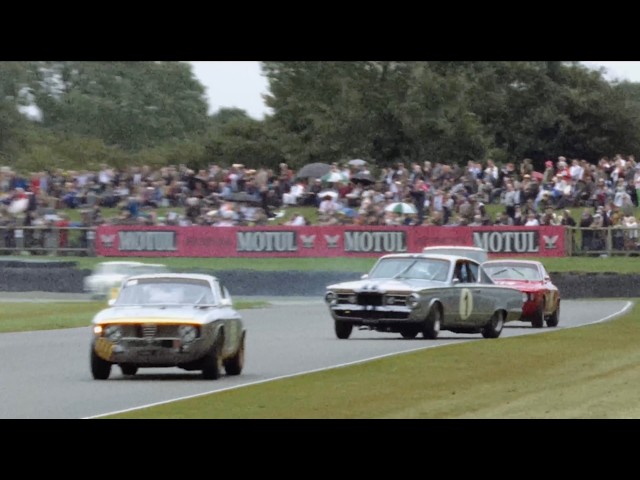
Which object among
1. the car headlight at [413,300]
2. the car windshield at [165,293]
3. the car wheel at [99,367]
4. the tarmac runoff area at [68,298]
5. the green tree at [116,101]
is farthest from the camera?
the green tree at [116,101]

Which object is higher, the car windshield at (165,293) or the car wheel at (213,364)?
the car windshield at (165,293)

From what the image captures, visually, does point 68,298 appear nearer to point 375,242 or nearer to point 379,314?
point 375,242

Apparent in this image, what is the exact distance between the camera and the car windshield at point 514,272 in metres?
29.3

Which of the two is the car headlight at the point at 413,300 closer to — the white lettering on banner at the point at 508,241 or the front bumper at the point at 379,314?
the front bumper at the point at 379,314

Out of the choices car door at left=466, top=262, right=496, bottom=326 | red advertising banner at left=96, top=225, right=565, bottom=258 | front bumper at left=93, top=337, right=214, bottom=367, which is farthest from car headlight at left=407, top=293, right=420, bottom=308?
red advertising banner at left=96, top=225, right=565, bottom=258

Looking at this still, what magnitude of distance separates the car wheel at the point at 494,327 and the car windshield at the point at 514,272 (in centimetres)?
390

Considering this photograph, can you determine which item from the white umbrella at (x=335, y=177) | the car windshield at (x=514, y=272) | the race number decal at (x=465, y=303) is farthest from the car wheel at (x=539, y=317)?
the white umbrella at (x=335, y=177)

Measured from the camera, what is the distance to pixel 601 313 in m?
32.8

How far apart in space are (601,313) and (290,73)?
1567 inches

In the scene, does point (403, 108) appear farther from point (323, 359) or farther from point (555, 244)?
point (323, 359)

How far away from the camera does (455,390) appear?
16.7 metres

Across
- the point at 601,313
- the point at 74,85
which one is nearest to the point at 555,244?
the point at 601,313

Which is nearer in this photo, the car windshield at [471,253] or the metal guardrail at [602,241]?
the car windshield at [471,253]
